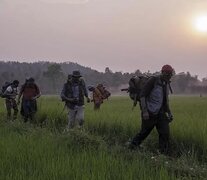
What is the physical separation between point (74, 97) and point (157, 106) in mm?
3276

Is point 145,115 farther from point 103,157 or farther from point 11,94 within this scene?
point 11,94

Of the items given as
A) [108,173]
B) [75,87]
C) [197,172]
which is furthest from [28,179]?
[75,87]

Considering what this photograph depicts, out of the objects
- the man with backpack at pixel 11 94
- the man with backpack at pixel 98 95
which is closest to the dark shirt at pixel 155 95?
the man with backpack at pixel 11 94

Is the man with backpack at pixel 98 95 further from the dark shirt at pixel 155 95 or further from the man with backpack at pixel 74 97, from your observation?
the dark shirt at pixel 155 95

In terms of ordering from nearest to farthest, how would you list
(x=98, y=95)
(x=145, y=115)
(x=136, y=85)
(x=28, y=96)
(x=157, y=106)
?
(x=145, y=115) → (x=157, y=106) → (x=136, y=85) → (x=28, y=96) → (x=98, y=95)

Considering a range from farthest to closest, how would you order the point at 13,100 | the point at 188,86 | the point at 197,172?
the point at 188,86 < the point at 13,100 < the point at 197,172

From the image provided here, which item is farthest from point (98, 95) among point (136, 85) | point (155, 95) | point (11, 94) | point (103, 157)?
point (103, 157)

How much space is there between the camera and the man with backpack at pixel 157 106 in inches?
350

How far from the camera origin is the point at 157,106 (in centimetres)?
899

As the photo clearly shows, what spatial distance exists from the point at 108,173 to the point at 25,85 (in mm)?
8692

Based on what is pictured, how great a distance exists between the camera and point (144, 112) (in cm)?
888

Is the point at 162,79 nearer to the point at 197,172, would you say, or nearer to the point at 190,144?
the point at 190,144

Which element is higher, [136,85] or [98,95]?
[136,85]

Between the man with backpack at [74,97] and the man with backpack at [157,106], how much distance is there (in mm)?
3051
